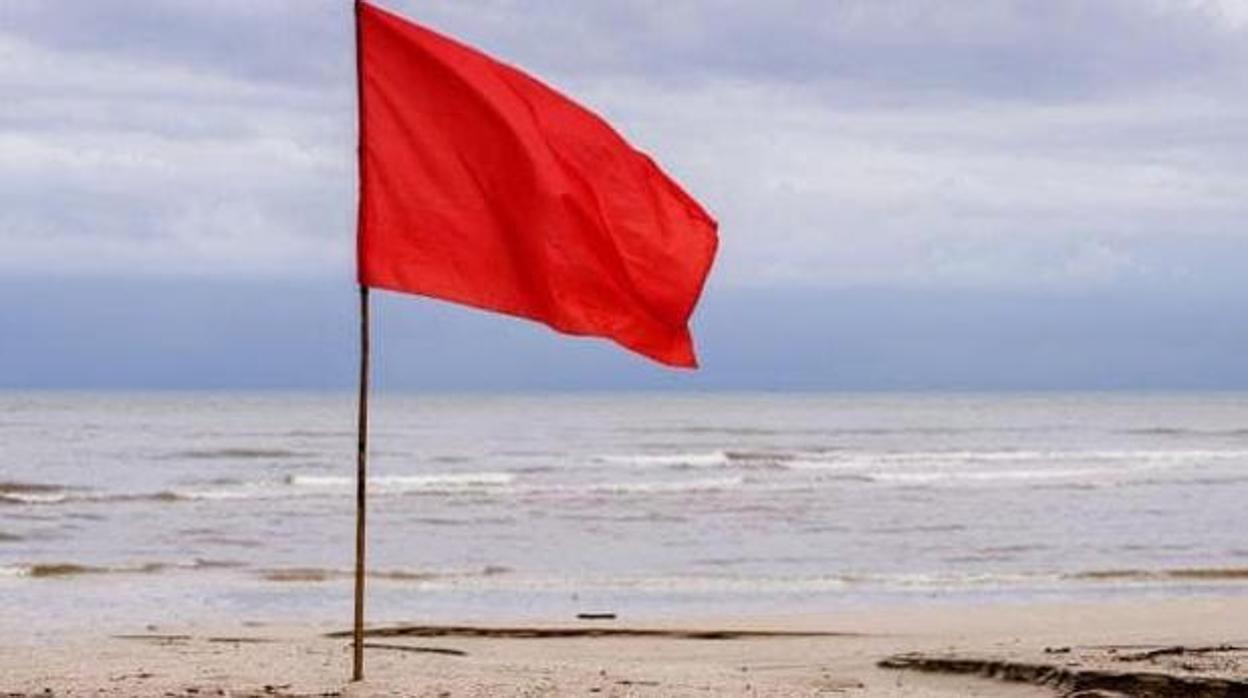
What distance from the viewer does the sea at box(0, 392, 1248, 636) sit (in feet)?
76.7

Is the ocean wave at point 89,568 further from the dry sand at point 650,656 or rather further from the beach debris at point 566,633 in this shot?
the beach debris at point 566,633

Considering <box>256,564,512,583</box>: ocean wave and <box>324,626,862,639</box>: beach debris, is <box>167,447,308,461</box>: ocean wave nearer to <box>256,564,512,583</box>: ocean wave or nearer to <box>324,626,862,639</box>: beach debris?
<box>256,564,512,583</box>: ocean wave

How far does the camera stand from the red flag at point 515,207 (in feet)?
33.7

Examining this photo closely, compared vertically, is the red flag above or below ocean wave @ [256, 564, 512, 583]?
above

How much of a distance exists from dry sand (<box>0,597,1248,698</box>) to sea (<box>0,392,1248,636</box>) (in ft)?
8.41

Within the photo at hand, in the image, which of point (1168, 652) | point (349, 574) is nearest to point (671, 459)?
point (349, 574)

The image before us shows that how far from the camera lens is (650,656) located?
1602 cm

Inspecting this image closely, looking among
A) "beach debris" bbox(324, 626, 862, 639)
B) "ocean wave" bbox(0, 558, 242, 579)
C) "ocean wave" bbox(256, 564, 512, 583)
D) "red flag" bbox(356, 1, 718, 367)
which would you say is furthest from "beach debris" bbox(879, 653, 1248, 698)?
"ocean wave" bbox(0, 558, 242, 579)

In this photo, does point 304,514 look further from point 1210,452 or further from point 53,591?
point 1210,452

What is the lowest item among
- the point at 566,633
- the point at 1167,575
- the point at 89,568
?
the point at 566,633

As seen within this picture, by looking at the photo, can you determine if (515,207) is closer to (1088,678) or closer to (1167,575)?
(1088,678)

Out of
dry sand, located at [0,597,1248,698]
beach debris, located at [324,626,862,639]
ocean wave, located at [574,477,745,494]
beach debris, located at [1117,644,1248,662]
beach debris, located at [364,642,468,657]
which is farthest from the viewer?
ocean wave, located at [574,477,745,494]

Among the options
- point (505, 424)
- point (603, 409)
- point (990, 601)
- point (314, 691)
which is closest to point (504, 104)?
point (314, 691)

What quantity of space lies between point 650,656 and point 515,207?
21.1 ft
